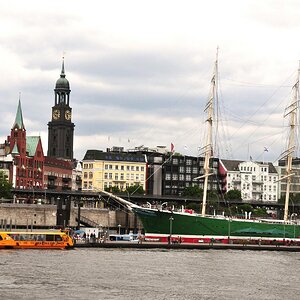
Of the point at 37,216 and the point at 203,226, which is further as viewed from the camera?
the point at 37,216

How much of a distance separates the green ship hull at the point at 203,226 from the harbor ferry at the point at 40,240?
27.6 metres

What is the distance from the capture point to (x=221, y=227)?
147125 millimetres

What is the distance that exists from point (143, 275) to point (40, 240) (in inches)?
1448

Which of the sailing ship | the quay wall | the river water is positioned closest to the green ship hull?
the sailing ship

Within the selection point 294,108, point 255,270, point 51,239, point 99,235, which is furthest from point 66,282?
point 294,108

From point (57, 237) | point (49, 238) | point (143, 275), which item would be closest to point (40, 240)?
point (49, 238)

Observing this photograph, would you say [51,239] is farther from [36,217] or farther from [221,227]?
[36,217]

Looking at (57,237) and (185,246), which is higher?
(57,237)

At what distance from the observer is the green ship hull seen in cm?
14562

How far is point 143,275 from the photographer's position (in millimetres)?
85000

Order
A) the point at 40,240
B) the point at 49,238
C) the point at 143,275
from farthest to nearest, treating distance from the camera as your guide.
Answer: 1. the point at 49,238
2. the point at 40,240
3. the point at 143,275

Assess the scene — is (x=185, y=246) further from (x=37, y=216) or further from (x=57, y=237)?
(x=37, y=216)

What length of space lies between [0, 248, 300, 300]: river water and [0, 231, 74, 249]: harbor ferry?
2751mm

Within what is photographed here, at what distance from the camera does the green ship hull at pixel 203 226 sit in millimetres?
145625
